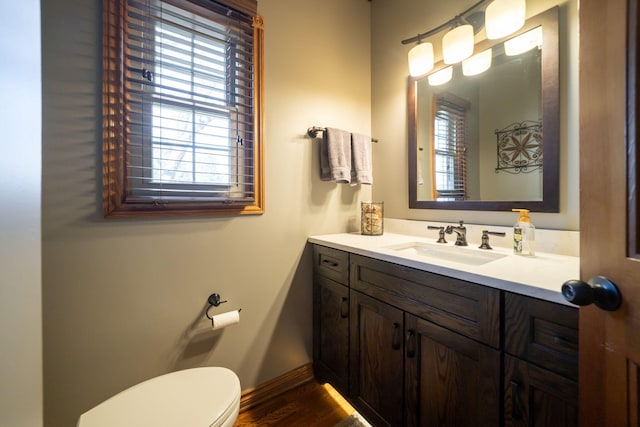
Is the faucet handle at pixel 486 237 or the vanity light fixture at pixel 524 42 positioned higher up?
the vanity light fixture at pixel 524 42

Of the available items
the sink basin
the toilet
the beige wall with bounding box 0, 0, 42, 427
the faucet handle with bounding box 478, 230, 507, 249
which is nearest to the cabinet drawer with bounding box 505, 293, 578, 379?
the sink basin

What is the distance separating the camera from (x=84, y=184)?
1.06 metres

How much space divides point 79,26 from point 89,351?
134 centimetres

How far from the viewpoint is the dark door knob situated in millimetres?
502

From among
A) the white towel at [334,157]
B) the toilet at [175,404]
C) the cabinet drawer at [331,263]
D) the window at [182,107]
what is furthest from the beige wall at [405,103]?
the toilet at [175,404]

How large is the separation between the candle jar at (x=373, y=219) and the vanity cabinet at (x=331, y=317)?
14.4 inches

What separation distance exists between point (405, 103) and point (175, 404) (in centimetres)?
198

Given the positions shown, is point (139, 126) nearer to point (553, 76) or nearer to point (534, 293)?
point (534, 293)

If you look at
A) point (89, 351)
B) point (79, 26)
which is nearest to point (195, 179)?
point (79, 26)

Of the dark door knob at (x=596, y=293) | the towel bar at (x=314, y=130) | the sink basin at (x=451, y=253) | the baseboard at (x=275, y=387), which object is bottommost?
the baseboard at (x=275, y=387)

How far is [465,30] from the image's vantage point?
4.44 ft

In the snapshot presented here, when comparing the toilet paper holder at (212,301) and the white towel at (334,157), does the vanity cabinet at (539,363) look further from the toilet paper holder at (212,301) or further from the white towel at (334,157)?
the toilet paper holder at (212,301)

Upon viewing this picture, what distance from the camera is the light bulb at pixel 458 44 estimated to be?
A: 1357 millimetres

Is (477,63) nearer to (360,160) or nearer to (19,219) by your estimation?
(360,160)
